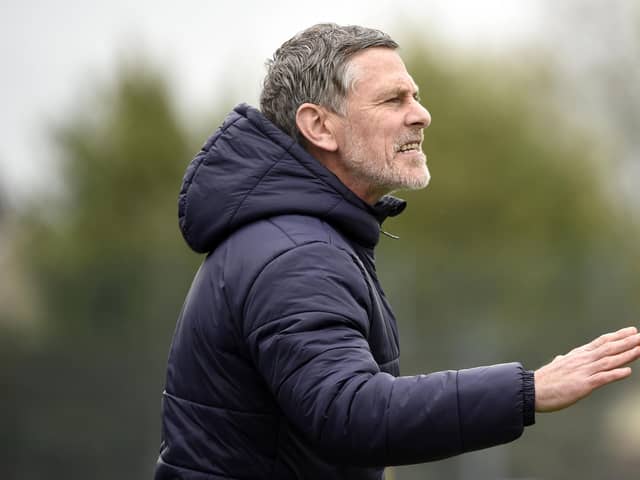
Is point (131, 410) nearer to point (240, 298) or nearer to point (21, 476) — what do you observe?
point (21, 476)

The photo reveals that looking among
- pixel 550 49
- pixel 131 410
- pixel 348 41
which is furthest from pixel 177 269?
pixel 550 49

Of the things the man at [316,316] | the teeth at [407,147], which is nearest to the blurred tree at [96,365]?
the man at [316,316]

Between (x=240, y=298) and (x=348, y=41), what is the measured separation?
0.75 meters

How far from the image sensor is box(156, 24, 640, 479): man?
220 centimetres

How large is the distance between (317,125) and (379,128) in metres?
0.15

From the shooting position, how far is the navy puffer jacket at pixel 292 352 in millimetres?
2201

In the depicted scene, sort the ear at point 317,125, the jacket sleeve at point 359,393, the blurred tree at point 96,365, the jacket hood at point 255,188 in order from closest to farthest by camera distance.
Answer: the jacket sleeve at point 359,393, the jacket hood at point 255,188, the ear at point 317,125, the blurred tree at point 96,365

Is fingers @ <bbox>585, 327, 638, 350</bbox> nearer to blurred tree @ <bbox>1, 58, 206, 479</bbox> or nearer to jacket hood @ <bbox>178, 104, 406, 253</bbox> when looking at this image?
jacket hood @ <bbox>178, 104, 406, 253</bbox>

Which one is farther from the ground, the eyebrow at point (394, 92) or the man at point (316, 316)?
the eyebrow at point (394, 92)

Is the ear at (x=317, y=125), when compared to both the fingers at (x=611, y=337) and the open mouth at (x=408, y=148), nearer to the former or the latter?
the open mouth at (x=408, y=148)

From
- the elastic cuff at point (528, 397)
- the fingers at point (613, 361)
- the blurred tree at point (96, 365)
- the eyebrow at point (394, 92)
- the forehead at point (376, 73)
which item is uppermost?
the forehead at point (376, 73)

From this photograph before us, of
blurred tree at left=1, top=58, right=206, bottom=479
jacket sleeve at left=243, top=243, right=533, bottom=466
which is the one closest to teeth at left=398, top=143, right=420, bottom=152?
jacket sleeve at left=243, top=243, right=533, bottom=466

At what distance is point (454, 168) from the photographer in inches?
793

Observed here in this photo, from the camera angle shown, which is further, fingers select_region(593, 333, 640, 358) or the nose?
the nose
